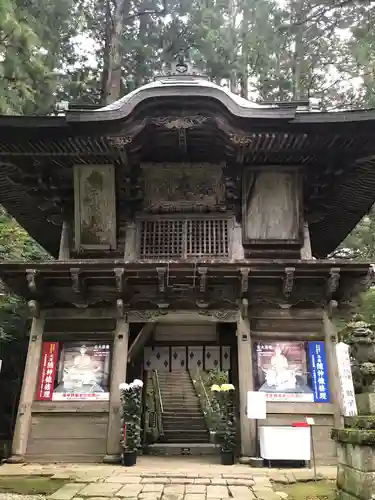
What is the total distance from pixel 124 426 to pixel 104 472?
1137 millimetres

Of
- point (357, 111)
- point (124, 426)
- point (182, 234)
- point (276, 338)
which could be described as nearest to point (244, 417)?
point (276, 338)

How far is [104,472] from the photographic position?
6.94 m

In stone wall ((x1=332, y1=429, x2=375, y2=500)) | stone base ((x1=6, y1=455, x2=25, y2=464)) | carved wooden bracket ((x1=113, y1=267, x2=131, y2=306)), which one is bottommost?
stone base ((x1=6, y1=455, x2=25, y2=464))

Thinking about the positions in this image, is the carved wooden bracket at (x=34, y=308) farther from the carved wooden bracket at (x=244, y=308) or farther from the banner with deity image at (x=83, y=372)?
the carved wooden bracket at (x=244, y=308)

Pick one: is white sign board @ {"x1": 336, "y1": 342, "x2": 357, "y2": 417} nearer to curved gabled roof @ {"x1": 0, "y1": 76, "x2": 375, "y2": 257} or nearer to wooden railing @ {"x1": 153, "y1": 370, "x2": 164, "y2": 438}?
curved gabled roof @ {"x1": 0, "y1": 76, "x2": 375, "y2": 257}

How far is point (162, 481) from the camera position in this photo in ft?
20.4

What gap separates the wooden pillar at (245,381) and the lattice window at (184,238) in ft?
5.48

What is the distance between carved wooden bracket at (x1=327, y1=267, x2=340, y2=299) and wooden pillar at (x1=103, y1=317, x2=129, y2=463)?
405 centimetres

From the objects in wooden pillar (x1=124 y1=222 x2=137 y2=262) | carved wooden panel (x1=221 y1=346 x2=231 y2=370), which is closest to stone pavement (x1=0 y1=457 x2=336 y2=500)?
wooden pillar (x1=124 y1=222 x2=137 y2=262)

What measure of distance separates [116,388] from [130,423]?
77cm

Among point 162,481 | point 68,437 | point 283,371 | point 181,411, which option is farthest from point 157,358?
point 181,411

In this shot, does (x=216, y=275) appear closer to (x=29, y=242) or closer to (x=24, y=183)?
(x=24, y=183)

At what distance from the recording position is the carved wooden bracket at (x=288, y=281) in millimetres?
8389

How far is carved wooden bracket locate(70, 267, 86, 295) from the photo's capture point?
852 cm
